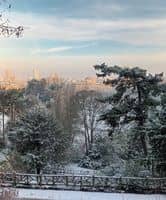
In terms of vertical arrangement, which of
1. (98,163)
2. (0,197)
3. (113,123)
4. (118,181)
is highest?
(0,197)

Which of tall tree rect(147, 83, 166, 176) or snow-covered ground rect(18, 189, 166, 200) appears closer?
snow-covered ground rect(18, 189, 166, 200)

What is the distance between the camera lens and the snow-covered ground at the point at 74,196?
14323 mm

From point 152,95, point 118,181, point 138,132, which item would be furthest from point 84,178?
point 152,95

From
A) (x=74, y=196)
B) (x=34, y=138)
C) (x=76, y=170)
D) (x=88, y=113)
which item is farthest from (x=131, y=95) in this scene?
(x=88, y=113)

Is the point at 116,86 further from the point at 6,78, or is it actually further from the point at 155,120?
the point at 6,78

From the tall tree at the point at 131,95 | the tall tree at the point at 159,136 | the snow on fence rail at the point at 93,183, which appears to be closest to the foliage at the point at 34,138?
the tall tree at the point at 131,95

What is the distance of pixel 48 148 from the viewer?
72.4 feet

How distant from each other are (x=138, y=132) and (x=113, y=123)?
1.30 m

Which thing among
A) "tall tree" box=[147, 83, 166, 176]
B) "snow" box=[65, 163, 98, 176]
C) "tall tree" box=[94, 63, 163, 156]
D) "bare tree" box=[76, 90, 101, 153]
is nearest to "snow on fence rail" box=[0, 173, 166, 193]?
"tall tree" box=[147, 83, 166, 176]

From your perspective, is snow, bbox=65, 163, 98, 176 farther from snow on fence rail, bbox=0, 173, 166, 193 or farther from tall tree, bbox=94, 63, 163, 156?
snow on fence rail, bbox=0, 173, 166, 193

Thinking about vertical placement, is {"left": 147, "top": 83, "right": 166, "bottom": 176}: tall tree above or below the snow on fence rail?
above

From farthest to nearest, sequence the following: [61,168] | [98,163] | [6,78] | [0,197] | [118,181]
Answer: [6,78] → [98,163] → [61,168] → [118,181] → [0,197]

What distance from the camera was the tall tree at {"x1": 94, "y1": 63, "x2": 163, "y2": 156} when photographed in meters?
21.2

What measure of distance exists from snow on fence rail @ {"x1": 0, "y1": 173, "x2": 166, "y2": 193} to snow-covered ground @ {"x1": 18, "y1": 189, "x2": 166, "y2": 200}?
2.21 ft
